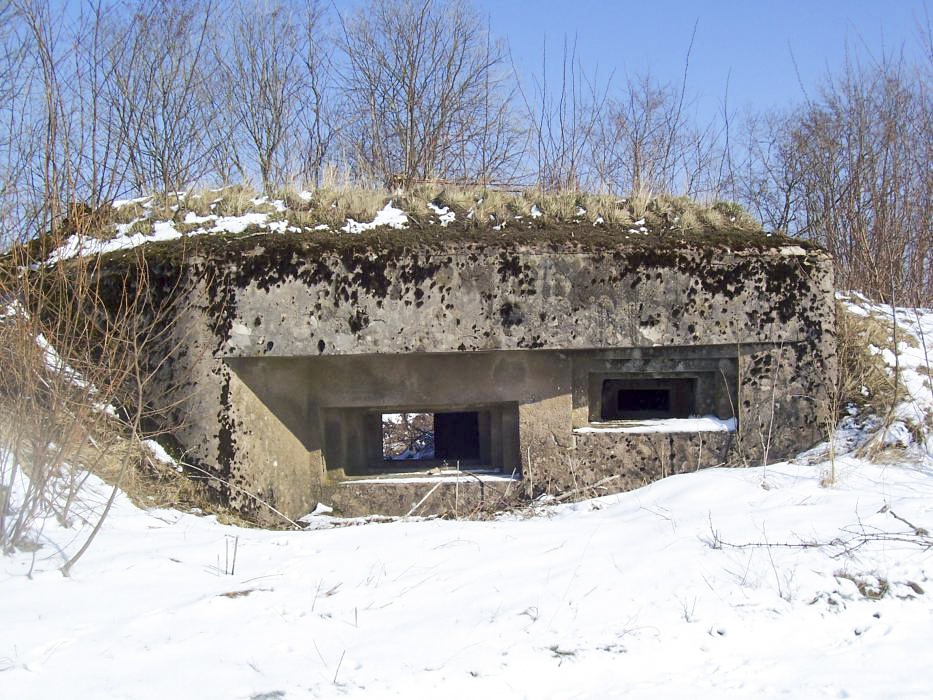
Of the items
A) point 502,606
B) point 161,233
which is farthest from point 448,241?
point 502,606

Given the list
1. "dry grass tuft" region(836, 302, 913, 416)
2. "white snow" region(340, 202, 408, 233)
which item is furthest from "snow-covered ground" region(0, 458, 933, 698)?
"white snow" region(340, 202, 408, 233)

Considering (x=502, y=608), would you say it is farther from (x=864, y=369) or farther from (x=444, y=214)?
(x=864, y=369)

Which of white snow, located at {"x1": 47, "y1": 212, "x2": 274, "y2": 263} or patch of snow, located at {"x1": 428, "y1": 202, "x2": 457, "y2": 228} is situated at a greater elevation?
patch of snow, located at {"x1": 428, "y1": 202, "x2": 457, "y2": 228}

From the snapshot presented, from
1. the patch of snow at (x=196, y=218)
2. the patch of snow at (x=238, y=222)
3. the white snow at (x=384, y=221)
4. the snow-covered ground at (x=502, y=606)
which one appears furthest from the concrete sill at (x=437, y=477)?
the patch of snow at (x=196, y=218)

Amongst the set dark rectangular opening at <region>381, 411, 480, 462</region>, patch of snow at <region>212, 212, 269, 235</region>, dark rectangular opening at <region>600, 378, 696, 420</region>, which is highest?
patch of snow at <region>212, 212, 269, 235</region>

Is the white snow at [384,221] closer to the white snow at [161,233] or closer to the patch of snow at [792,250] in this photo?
the white snow at [161,233]

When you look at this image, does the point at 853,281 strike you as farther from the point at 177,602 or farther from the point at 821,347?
the point at 177,602

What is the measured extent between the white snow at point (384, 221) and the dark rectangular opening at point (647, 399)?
5.46ft

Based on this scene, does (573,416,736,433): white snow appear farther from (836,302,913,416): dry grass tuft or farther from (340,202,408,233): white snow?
(340,202,408,233): white snow

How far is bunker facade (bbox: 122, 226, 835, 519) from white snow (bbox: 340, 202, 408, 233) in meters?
0.21

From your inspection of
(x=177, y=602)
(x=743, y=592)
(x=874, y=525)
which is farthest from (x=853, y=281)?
(x=177, y=602)

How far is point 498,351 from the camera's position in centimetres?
420

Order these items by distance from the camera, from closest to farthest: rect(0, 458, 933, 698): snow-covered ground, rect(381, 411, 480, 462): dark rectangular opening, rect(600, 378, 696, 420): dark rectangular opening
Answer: rect(0, 458, 933, 698): snow-covered ground < rect(600, 378, 696, 420): dark rectangular opening < rect(381, 411, 480, 462): dark rectangular opening

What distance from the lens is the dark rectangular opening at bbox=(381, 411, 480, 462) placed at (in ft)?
20.8
